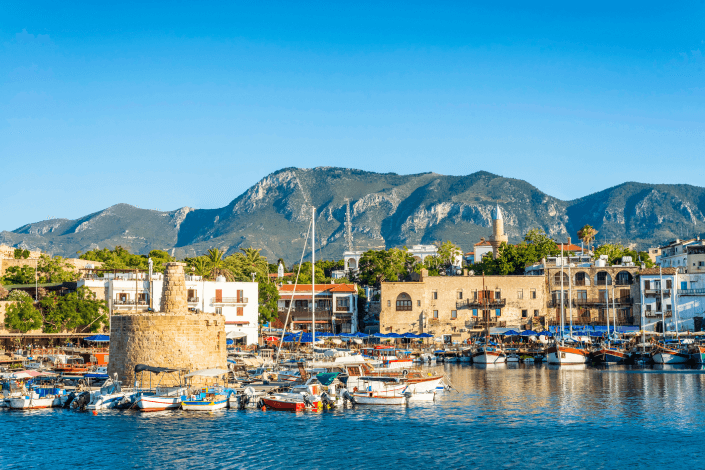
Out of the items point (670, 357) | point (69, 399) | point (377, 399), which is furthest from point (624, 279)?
point (69, 399)

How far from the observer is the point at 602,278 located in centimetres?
9538

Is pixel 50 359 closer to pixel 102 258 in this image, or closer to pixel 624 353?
pixel 102 258

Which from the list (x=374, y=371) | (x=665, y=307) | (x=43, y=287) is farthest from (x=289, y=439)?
(x=665, y=307)

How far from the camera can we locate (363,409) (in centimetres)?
4247

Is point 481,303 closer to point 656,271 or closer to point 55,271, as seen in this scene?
point 656,271

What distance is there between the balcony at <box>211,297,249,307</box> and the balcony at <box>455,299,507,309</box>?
30227mm

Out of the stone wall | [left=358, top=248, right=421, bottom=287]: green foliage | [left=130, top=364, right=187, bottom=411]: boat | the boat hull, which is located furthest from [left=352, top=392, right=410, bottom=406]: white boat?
[left=358, top=248, right=421, bottom=287]: green foliage

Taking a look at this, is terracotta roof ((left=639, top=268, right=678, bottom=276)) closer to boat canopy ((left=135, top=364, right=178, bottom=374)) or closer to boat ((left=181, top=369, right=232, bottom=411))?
boat ((left=181, top=369, right=232, bottom=411))

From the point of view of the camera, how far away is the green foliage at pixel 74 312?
72500 mm

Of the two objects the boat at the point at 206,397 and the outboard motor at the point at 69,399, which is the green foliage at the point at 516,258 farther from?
the outboard motor at the point at 69,399

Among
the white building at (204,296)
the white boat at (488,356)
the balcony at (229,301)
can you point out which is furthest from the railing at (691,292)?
the balcony at (229,301)

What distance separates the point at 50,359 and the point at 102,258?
1781 inches

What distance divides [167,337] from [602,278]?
2726 inches

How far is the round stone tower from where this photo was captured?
42.8 meters
